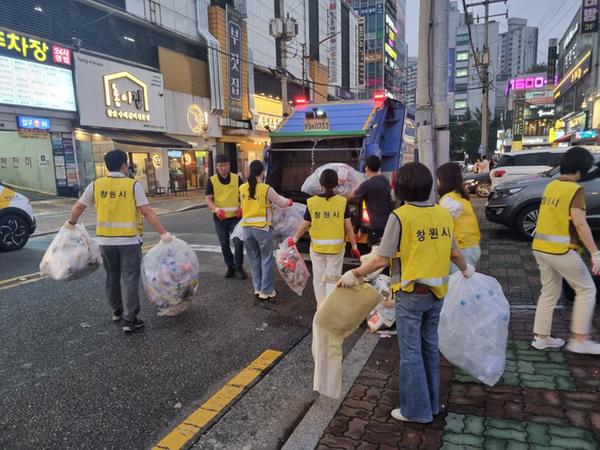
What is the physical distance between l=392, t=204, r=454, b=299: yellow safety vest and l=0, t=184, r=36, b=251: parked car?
863cm

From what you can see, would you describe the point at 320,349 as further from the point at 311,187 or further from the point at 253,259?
the point at 311,187

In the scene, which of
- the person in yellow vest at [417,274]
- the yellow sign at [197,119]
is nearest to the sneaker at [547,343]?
the person in yellow vest at [417,274]

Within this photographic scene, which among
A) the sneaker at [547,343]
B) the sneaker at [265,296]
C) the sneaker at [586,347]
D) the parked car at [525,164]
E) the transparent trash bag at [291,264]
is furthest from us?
the parked car at [525,164]

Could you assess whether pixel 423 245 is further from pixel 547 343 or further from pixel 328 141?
pixel 328 141

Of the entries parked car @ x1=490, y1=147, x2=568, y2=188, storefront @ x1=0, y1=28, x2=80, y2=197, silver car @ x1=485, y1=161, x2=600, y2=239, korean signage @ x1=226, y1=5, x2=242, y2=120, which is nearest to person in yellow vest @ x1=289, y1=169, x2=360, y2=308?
silver car @ x1=485, y1=161, x2=600, y2=239

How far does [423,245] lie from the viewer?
2.50m

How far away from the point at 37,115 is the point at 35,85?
109 centimetres

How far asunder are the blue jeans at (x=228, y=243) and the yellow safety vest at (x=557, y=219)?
3926mm

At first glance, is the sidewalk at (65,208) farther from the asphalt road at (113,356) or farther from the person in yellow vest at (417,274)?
the person in yellow vest at (417,274)

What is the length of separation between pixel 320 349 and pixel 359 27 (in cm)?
5399

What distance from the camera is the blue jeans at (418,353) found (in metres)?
2.61

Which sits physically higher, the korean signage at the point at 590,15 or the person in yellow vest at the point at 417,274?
the korean signage at the point at 590,15

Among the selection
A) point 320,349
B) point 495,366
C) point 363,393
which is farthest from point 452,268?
point 320,349

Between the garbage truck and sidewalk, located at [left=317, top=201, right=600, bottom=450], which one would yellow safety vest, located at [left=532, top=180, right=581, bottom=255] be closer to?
sidewalk, located at [left=317, top=201, right=600, bottom=450]
